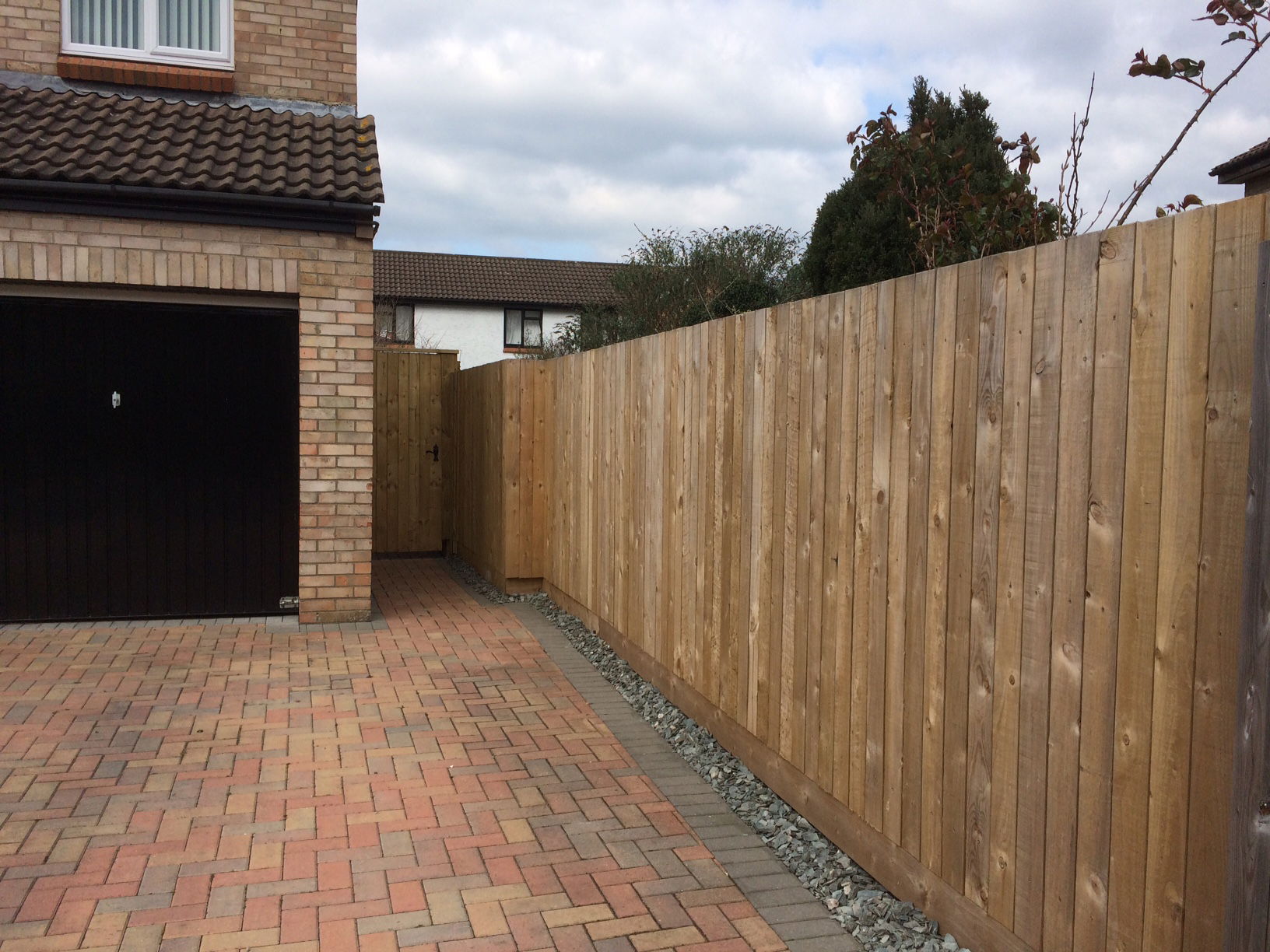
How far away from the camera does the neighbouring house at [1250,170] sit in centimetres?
1255

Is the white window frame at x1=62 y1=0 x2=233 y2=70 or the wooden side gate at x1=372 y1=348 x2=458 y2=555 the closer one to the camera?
the white window frame at x1=62 y1=0 x2=233 y2=70

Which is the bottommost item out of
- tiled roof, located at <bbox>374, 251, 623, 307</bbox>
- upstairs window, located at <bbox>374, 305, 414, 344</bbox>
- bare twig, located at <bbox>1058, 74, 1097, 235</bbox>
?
bare twig, located at <bbox>1058, 74, 1097, 235</bbox>

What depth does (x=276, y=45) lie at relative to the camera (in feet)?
31.7

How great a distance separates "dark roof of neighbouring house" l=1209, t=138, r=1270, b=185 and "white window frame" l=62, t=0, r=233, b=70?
10699 mm

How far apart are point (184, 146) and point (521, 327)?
34311mm

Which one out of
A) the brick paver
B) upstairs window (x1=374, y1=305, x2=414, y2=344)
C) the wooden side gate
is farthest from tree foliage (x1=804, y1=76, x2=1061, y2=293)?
upstairs window (x1=374, y1=305, x2=414, y2=344)

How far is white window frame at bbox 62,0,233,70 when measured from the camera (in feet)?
31.6

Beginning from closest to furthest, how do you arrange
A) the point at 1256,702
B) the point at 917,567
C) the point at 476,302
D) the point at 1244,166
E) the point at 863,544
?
the point at 1256,702 < the point at 917,567 < the point at 863,544 < the point at 1244,166 < the point at 476,302

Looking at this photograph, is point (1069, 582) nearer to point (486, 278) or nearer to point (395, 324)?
point (395, 324)

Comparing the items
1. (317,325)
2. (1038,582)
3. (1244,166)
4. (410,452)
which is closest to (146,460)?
(317,325)

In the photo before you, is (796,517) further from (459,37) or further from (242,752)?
(459,37)

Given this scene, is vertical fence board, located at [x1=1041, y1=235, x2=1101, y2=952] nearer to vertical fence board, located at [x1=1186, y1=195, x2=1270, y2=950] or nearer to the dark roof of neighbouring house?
vertical fence board, located at [x1=1186, y1=195, x2=1270, y2=950]

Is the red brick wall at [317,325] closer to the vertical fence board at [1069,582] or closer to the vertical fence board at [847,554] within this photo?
the vertical fence board at [847,554]

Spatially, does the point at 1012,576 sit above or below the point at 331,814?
above
